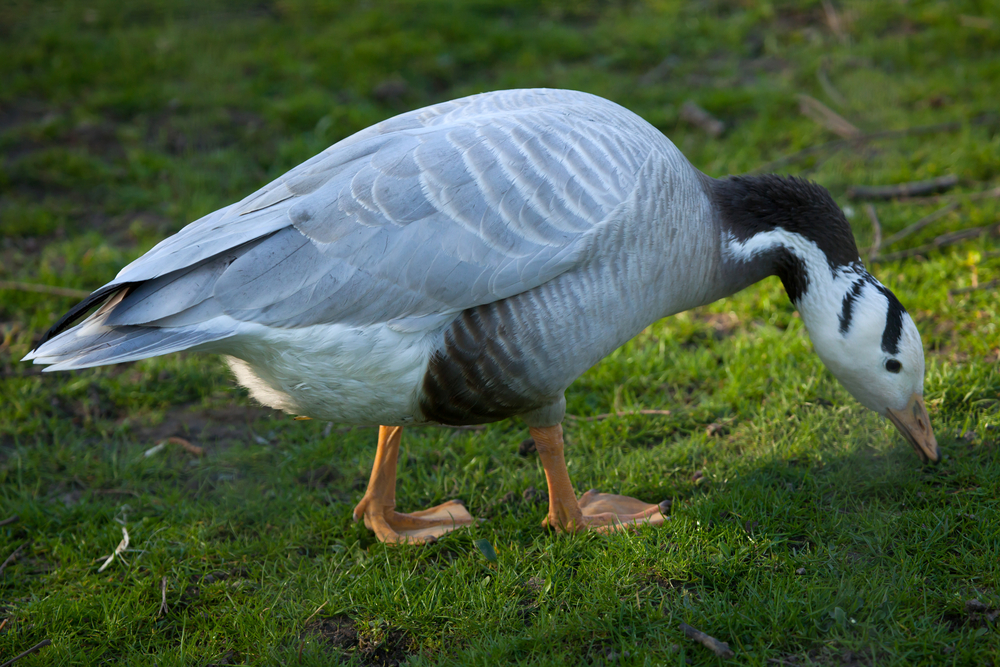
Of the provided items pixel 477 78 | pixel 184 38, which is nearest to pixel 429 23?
pixel 477 78

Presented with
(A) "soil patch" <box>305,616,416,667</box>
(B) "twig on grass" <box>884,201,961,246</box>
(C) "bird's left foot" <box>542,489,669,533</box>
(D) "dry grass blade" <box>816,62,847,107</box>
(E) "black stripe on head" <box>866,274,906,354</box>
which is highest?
(E) "black stripe on head" <box>866,274,906,354</box>

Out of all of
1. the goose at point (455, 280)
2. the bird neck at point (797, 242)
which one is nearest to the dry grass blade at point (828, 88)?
the bird neck at point (797, 242)

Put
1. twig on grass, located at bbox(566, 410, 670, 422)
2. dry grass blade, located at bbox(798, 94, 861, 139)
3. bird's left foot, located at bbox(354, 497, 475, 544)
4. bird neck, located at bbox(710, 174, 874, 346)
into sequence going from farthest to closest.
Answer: dry grass blade, located at bbox(798, 94, 861, 139)
twig on grass, located at bbox(566, 410, 670, 422)
bird's left foot, located at bbox(354, 497, 475, 544)
bird neck, located at bbox(710, 174, 874, 346)

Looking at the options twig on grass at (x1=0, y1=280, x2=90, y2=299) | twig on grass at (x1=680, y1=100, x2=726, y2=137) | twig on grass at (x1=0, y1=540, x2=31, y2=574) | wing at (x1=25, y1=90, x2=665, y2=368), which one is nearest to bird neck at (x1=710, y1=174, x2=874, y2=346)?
wing at (x1=25, y1=90, x2=665, y2=368)

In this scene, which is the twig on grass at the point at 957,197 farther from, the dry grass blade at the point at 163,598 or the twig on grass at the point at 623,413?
the dry grass blade at the point at 163,598

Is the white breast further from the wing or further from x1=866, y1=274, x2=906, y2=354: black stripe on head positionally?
x1=866, y1=274, x2=906, y2=354: black stripe on head

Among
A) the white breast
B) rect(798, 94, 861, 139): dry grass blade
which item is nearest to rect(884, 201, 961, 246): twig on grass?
rect(798, 94, 861, 139): dry grass blade

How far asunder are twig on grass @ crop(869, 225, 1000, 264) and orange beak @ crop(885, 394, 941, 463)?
172cm

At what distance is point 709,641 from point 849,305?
139cm

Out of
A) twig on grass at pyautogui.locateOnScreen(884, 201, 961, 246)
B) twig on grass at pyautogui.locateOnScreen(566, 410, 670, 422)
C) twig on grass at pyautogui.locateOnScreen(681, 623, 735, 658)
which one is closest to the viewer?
twig on grass at pyautogui.locateOnScreen(681, 623, 735, 658)

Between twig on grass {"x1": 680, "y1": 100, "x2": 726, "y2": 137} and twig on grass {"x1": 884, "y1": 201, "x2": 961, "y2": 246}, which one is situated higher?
twig on grass {"x1": 680, "y1": 100, "x2": 726, "y2": 137}

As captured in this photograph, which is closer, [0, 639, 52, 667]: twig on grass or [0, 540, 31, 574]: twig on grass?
[0, 639, 52, 667]: twig on grass

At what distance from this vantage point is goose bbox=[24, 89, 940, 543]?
109 inches

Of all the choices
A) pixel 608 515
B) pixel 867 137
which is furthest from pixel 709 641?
pixel 867 137
